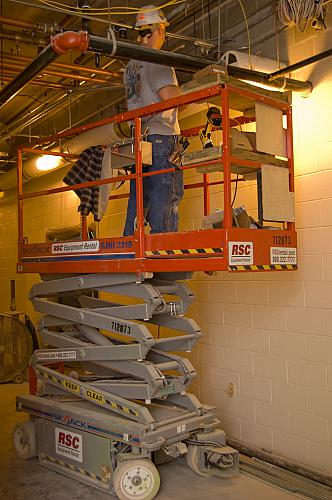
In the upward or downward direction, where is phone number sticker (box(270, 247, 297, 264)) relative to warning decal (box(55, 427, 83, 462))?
upward

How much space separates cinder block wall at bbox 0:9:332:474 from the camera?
4879 mm

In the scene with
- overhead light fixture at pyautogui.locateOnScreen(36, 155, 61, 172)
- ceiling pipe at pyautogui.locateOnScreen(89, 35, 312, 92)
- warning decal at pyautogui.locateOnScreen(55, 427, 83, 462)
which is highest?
overhead light fixture at pyautogui.locateOnScreen(36, 155, 61, 172)

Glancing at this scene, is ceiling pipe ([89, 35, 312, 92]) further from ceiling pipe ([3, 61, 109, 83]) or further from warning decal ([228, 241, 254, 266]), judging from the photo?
ceiling pipe ([3, 61, 109, 83])

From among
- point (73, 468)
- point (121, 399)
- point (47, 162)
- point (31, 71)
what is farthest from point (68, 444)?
point (47, 162)

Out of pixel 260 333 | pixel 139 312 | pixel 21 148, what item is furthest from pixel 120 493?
pixel 21 148

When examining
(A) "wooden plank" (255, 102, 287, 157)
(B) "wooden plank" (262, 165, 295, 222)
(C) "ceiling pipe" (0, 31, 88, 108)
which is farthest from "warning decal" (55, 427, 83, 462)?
(C) "ceiling pipe" (0, 31, 88, 108)

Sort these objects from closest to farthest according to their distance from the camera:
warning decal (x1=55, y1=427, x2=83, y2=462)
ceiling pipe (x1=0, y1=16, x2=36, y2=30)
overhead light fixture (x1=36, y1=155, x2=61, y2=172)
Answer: warning decal (x1=55, y1=427, x2=83, y2=462) → ceiling pipe (x1=0, y1=16, x2=36, y2=30) → overhead light fixture (x1=36, y1=155, x2=61, y2=172)

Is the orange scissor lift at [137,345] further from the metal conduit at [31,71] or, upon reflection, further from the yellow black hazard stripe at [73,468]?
the metal conduit at [31,71]

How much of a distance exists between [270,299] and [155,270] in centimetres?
156

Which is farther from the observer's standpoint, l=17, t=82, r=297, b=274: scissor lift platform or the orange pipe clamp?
the orange pipe clamp

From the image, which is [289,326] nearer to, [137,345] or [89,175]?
[137,345]

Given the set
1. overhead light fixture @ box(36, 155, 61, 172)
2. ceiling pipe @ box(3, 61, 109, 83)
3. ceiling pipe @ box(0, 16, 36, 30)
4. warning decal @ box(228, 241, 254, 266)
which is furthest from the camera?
overhead light fixture @ box(36, 155, 61, 172)

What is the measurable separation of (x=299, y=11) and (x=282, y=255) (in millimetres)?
2072

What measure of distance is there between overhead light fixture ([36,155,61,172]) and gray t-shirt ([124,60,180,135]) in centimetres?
435
